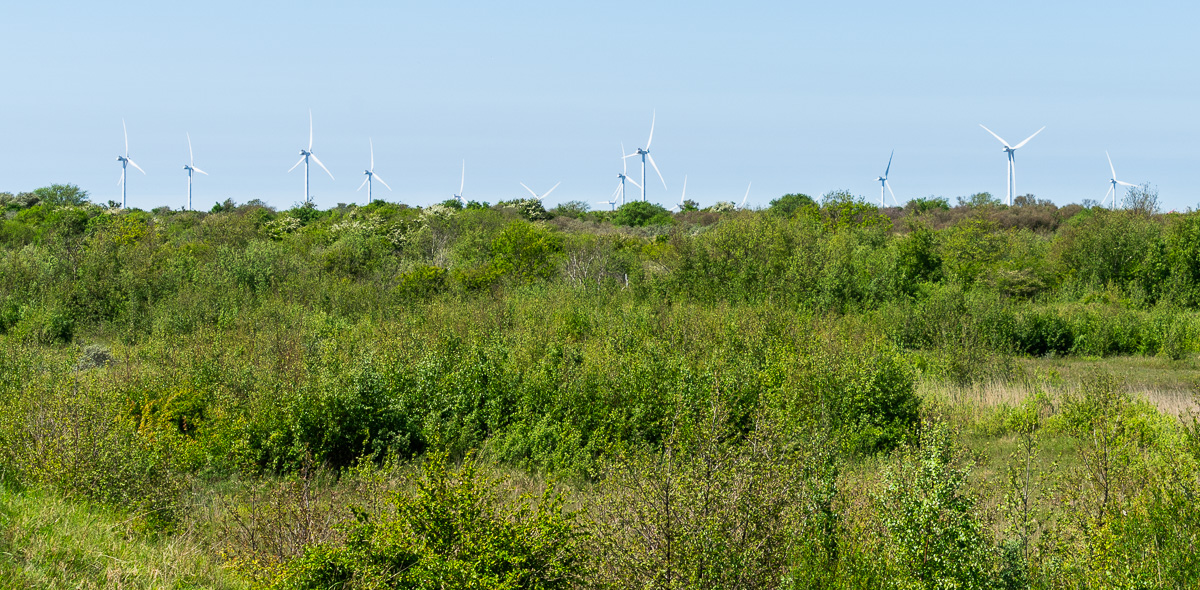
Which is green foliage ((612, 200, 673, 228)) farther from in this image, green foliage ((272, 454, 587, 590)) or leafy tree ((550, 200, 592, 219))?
green foliage ((272, 454, 587, 590))

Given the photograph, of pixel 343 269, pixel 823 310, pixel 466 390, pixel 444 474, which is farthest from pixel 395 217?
pixel 444 474

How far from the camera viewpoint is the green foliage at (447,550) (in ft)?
26.3

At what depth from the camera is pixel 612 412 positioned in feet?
55.3

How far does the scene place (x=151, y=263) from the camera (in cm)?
3741

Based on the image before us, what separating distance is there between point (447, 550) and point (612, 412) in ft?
27.8

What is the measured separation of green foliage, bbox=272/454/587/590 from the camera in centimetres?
801

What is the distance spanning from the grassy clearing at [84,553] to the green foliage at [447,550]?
1494 mm

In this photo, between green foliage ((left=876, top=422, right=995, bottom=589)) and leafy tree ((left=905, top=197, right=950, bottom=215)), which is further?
leafy tree ((left=905, top=197, right=950, bottom=215))

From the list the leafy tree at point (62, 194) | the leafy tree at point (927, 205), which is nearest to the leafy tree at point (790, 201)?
the leafy tree at point (927, 205)

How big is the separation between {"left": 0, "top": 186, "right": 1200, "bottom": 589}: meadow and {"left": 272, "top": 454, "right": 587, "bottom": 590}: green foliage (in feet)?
0.12

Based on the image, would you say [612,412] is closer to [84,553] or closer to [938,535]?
[938,535]

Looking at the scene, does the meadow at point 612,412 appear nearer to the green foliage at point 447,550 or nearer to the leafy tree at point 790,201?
the green foliage at point 447,550

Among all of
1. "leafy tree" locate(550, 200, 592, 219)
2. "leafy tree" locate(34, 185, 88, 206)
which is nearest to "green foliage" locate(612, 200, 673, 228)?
"leafy tree" locate(550, 200, 592, 219)

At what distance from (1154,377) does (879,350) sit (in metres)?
12.7
